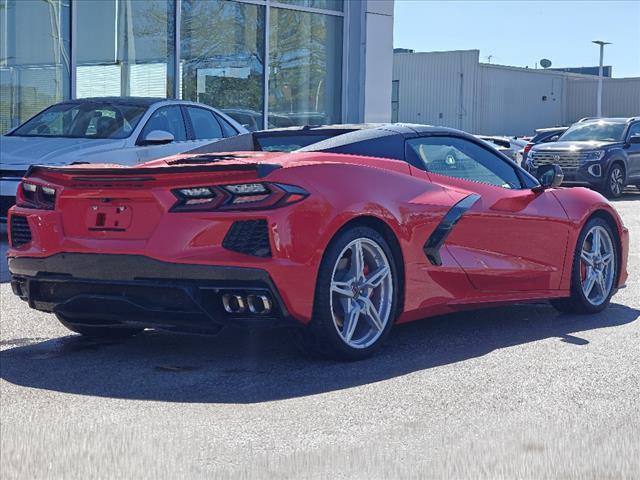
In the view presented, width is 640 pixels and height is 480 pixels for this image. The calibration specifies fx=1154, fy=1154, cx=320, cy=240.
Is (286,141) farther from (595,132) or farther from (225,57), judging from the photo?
(595,132)

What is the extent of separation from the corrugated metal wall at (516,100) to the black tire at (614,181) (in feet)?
106

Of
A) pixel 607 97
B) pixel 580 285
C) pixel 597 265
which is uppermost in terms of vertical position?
pixel 607 97

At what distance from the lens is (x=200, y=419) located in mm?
4812

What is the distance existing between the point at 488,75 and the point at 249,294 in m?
50.5

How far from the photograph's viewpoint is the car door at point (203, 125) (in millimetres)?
12953

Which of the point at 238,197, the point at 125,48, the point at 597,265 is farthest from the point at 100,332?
the point at 125,48

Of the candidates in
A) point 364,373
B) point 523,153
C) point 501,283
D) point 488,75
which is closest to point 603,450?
point 364,373

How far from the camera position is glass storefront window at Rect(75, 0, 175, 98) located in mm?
16359

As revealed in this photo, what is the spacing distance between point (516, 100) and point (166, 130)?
150 ft

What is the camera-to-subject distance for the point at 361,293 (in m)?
6.01

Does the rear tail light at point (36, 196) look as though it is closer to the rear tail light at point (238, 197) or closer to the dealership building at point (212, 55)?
the rear tail light at point (238, 197)

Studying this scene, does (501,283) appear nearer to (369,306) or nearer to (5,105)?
(369,306)

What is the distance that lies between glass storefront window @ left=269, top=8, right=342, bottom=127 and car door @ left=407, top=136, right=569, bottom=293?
1207 cm

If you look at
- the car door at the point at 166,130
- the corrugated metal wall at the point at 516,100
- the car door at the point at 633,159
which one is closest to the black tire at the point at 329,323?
the car door at the point at 166,130
